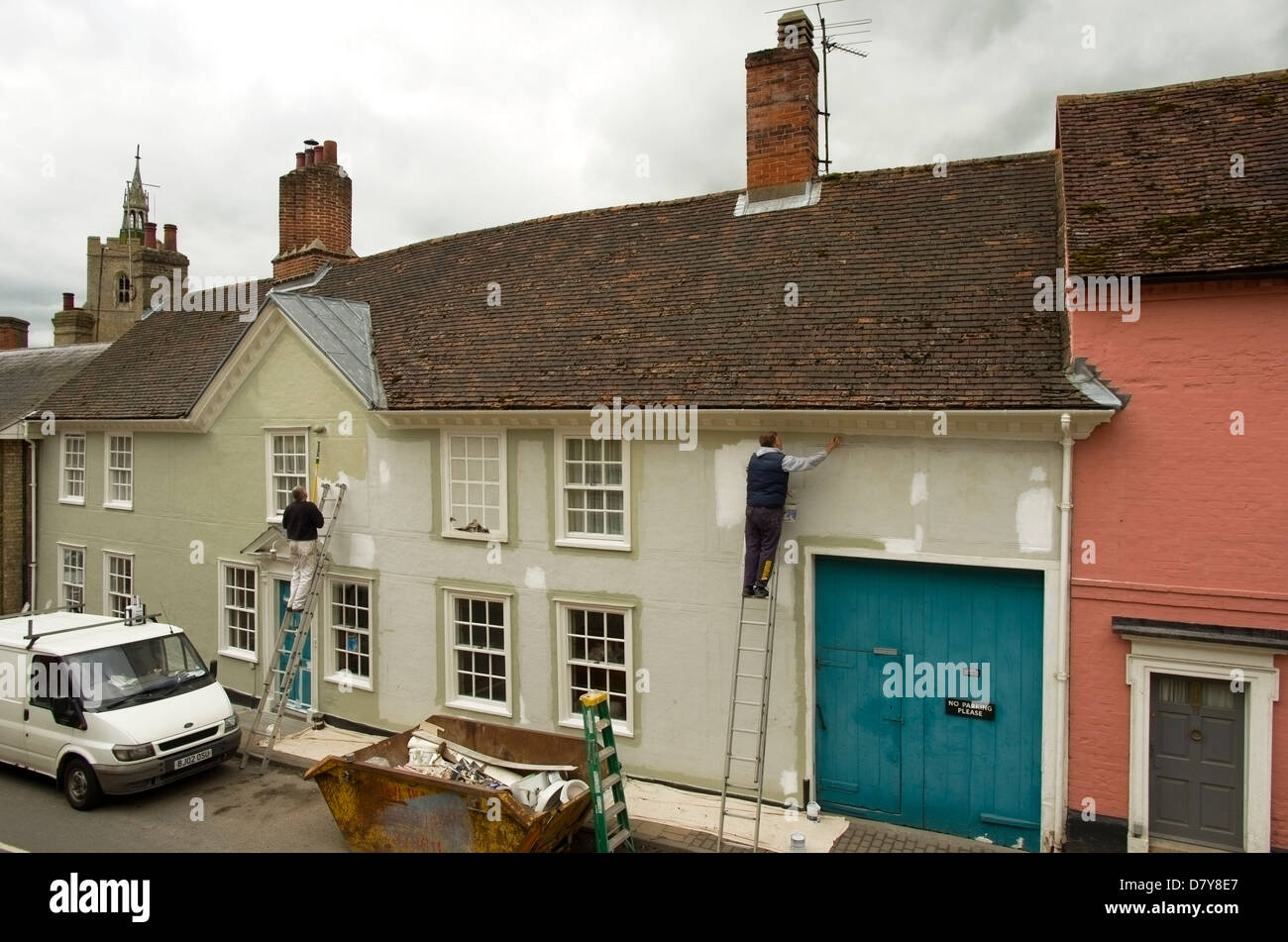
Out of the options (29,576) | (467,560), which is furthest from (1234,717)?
(29,576)

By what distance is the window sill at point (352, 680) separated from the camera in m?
14.4

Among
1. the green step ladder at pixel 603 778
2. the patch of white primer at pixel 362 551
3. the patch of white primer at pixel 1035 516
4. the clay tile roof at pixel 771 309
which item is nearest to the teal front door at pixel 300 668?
the patch of white primer at pixel 362 551

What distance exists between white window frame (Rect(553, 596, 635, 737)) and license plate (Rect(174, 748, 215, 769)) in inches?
193

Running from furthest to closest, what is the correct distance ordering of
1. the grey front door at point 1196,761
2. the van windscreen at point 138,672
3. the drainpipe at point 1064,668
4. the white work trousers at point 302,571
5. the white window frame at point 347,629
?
the white window frame at point 347,629 → the white work trousers at point 302,571 → the van windscreen at point 138,672 → the drainpipe at point 1064,668 → the grey front door at point 1196,761

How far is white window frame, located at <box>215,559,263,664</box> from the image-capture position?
16.1 metres

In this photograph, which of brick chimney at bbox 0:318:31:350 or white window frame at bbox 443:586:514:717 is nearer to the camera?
white window frame at bbox 443:586:514:717

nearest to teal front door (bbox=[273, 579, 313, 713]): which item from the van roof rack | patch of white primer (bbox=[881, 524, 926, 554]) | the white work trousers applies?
the white work trousers

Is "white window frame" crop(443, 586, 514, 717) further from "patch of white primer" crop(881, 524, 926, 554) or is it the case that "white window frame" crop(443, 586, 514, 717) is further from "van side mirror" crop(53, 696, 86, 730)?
"patch of white primer" crop(881, 524, 926, 554)

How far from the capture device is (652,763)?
39.1ft

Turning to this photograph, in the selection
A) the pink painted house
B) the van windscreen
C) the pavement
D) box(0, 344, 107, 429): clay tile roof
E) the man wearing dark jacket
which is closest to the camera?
the pink painted house

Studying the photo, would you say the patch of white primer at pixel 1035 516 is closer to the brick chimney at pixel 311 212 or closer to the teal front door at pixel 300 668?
the teal front door at pixel 300 668

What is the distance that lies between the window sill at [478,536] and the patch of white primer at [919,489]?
5.97 m

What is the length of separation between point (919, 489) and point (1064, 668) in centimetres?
250

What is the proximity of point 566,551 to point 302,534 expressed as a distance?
15.2 feet
